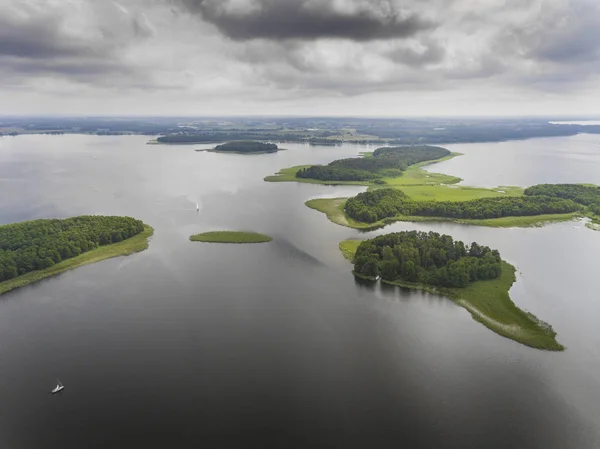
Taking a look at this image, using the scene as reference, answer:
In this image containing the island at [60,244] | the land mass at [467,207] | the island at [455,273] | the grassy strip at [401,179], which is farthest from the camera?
the grassy strip at [401,179]

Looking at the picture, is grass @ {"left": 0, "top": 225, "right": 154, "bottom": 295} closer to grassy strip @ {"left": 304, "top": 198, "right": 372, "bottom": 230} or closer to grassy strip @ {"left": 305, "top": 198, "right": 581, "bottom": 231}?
grassy strip @ {"left": 304, "top": 198, "right": 372, "bottom": 230}

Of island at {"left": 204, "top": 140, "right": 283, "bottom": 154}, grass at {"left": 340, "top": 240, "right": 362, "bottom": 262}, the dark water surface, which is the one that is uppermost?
the dark water surface

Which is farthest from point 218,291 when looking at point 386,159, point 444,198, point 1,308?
point 386,159

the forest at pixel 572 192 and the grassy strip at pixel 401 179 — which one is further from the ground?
the forest at pixel 572 192

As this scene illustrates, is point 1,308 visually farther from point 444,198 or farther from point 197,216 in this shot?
point 444,198

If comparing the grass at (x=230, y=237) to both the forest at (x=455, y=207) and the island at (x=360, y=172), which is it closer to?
the forest at (x=455, y=207)

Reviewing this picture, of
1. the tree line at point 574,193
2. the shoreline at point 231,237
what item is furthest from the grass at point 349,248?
the tree line at point 574,193

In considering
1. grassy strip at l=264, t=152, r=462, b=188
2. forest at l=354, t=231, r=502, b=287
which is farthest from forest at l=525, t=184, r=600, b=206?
forest at l=354, t=231, r=502, b=287
